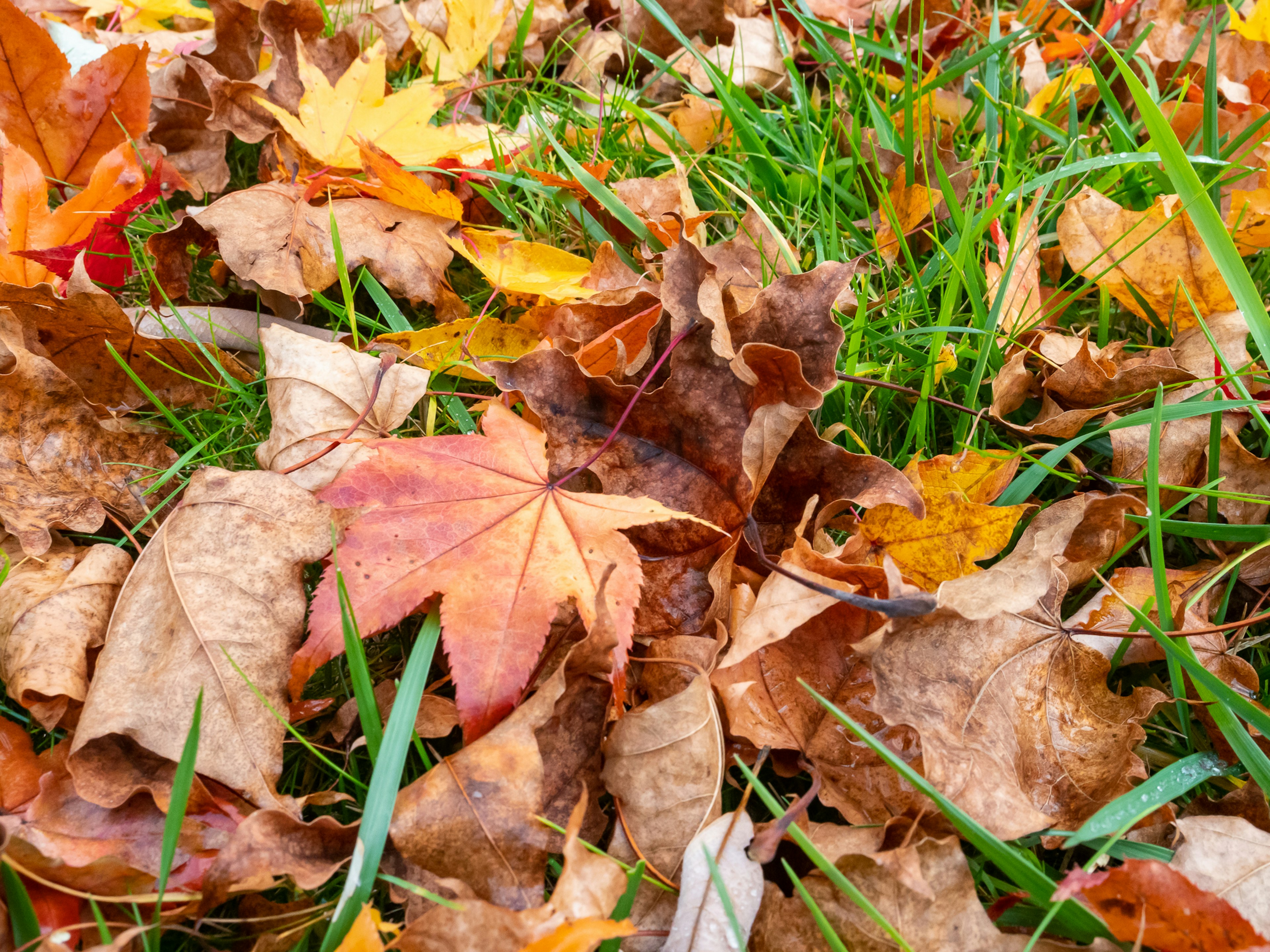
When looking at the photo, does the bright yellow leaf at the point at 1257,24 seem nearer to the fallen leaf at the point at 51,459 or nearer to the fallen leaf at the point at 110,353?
the fallen leaf at the point at 110,353

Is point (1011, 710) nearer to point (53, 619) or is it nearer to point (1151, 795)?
point (1151, 795)

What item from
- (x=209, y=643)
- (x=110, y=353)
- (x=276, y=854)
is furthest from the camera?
(x=110, y=353)

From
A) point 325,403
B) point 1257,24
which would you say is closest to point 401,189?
point 325,403

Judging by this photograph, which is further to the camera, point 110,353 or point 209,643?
point 110,353

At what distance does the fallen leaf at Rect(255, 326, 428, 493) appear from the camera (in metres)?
1.08

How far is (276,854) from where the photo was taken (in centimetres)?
80

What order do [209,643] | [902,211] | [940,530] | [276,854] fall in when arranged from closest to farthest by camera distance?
[276,854]
[209,643]
[940,530]
[902,211]

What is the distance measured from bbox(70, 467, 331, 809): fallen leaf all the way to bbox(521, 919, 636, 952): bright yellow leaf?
1.10 feet

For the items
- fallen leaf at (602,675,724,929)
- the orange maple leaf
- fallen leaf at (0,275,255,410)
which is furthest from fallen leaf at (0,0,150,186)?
fallen leaf at (602,675,724,929)

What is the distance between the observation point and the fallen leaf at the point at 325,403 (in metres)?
1.08

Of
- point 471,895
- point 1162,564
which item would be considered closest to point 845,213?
point 1162,564

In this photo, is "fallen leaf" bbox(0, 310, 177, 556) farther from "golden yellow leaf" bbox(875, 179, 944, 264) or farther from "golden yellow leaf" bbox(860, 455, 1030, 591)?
"golden yellow leaf" bbox(875, 179, 944, 264)

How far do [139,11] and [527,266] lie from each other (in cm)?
139

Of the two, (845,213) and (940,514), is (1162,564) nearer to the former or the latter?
(940,514)
